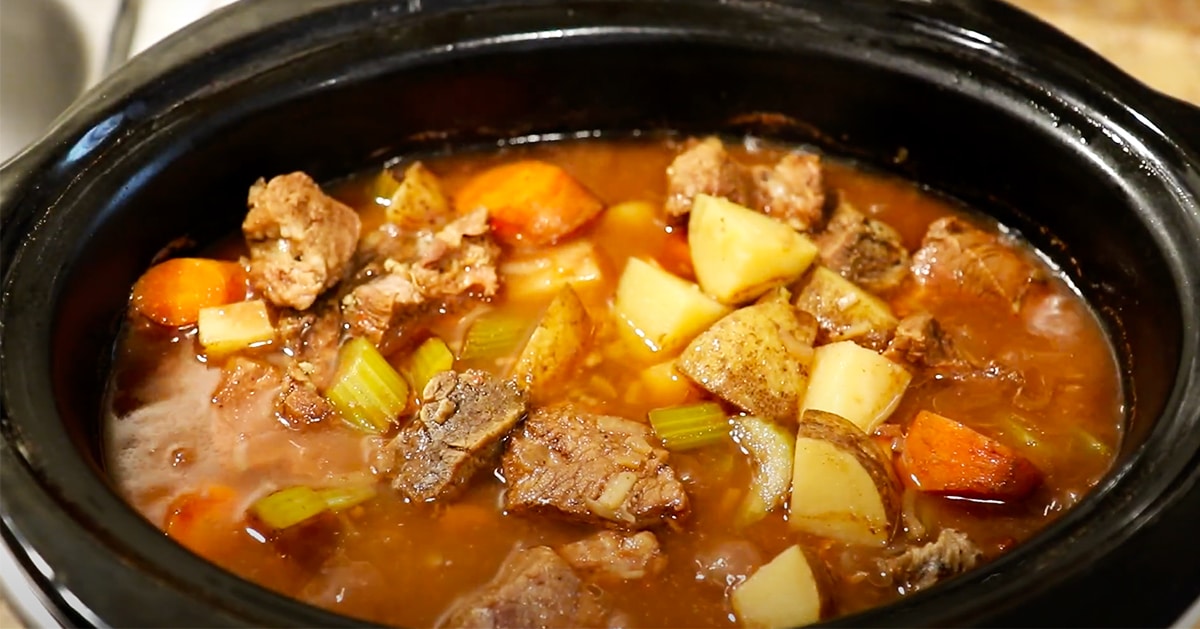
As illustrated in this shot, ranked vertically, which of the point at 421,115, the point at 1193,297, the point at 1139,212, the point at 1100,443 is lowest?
the point at 1100,443

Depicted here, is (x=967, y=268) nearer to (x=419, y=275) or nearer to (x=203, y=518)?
(x=419, y=275)

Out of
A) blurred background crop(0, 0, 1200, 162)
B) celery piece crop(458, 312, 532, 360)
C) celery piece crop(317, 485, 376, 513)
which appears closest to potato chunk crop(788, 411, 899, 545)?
celery piece crop(458, 312, 532, 360)

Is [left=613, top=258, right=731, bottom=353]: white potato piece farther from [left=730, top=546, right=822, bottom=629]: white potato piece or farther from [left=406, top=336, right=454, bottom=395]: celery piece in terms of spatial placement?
[left=730, top=546, right=822, bottom=629]: white potato piece

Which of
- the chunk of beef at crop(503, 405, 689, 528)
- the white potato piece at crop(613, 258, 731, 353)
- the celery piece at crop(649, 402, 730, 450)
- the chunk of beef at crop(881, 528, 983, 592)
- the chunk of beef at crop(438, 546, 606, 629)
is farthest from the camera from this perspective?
the white potato piece at crop(613, 258, 731, 353)

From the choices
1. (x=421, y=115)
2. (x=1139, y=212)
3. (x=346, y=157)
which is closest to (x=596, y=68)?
(x=421, y=115)

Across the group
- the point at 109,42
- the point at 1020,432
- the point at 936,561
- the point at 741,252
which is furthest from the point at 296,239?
the point at 1020,432

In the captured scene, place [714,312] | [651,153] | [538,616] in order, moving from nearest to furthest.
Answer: [538,616] → [714,312] → [651,153]

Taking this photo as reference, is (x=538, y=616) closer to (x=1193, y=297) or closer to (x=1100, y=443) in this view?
(x=1100, y=443)

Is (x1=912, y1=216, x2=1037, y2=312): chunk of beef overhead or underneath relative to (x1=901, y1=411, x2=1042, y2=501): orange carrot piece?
overhead
